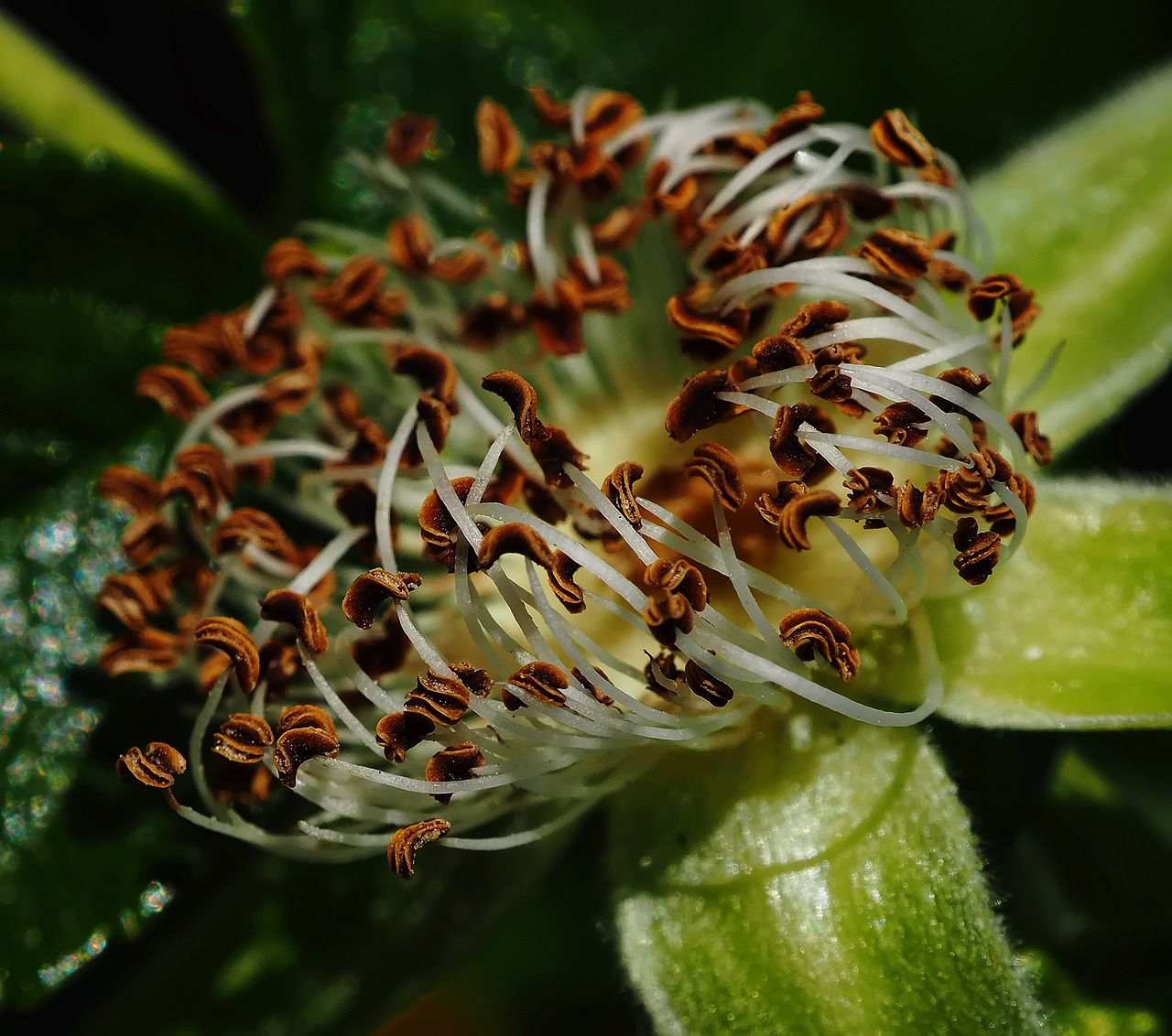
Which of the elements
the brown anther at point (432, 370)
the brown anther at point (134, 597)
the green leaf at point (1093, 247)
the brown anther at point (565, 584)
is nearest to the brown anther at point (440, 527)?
the brown anther at point (565, 584)

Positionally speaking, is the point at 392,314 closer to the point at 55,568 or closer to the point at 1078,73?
the point at 55,568

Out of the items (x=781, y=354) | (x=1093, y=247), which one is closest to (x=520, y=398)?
(x=781, y=354)

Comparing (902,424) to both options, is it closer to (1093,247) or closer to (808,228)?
(808,228)

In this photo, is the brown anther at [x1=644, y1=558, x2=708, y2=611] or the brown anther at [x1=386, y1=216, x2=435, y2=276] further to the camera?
the brown anther at [x1=386, y1=216, x2=435, y2=276]

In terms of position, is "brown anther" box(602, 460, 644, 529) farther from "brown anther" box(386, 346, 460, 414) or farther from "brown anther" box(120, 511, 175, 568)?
"brown anther" box(120, 511, 175, 568)

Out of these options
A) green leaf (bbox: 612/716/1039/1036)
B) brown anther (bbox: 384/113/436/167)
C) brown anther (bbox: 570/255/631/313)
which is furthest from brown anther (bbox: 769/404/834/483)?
brown anther (bbox: 384/113/436/167)
